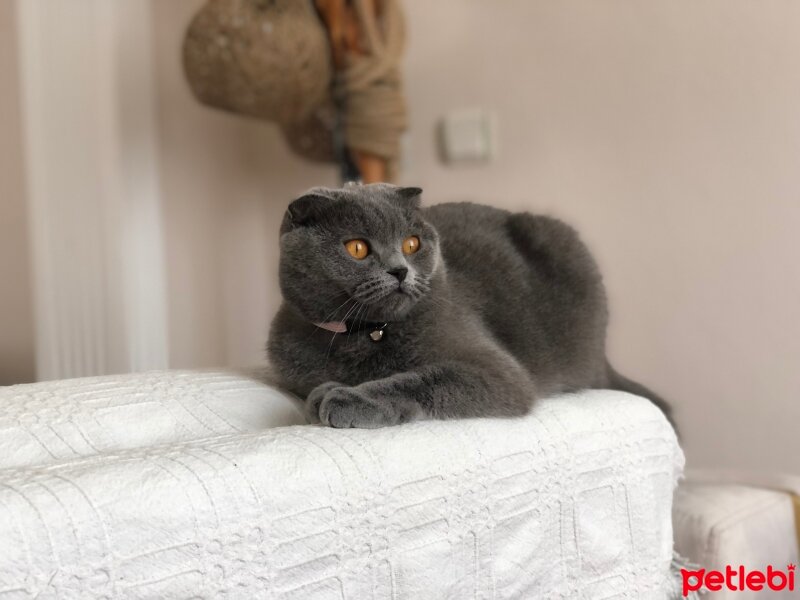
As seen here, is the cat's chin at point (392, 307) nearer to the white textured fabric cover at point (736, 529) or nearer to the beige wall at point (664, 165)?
the white textured fabric cover at point (736, 529)

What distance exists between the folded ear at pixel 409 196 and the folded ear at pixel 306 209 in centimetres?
9

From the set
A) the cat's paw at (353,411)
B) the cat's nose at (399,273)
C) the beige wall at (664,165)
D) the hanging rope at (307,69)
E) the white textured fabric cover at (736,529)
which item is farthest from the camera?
the hanging rope at (307,69)

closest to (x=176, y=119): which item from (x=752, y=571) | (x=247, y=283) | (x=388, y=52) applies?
(x=247, y=283)

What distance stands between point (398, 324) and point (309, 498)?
13.4 inches

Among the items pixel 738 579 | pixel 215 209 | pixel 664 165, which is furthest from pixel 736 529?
pixel 215 209

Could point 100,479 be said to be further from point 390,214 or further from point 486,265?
point 486,265

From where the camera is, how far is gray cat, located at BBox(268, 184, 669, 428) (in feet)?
2.71

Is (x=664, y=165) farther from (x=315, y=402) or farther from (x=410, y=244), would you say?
(x=315, y=402)

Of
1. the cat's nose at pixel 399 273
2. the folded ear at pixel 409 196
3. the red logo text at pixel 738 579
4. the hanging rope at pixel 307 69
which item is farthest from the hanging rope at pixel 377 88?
the red logo text at pixel 738 579

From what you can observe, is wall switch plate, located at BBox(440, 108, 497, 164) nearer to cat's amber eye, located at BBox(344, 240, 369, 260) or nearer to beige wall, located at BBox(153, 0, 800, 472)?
beige wall, located at BBox(153, 0, 800, 472)

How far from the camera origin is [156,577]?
0.51 m

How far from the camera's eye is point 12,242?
5.95 ft

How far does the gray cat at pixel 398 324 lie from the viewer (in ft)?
2.71

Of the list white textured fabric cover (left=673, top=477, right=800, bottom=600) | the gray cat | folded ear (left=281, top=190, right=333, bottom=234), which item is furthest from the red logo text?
folded ear (left=281, top=190, right=333, bottom=234)
